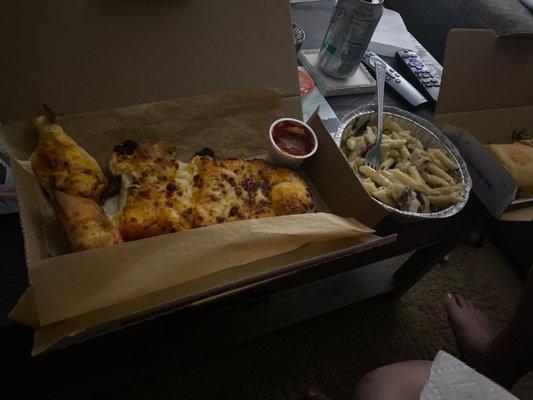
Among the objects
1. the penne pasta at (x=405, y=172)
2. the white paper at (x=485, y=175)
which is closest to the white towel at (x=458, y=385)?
the penne pasta at (x=405, y=172)

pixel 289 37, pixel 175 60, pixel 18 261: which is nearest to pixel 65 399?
pixel 18 261

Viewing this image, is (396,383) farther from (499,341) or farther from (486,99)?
(486,99)

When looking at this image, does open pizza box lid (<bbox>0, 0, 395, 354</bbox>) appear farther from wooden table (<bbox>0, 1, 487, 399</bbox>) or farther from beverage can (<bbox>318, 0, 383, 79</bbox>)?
beverage can (<bbox>318, 0, 383, 79</bbox>)

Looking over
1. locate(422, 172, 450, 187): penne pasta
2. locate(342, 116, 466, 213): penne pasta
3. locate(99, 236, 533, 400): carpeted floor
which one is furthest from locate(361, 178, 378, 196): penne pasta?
locate(99, 236, 533, 400): carpeted floor

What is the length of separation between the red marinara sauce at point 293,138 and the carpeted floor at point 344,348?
0.87 meters

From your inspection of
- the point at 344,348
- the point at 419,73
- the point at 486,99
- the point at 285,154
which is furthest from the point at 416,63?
the point at 344,348

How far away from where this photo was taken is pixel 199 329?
1.43 m

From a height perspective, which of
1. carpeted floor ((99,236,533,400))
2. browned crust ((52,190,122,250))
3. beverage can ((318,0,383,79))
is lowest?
carpeted floor ((99,236,533,400))

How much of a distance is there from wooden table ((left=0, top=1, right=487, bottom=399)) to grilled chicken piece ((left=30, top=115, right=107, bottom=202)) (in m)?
0.13

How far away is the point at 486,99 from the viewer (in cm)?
141

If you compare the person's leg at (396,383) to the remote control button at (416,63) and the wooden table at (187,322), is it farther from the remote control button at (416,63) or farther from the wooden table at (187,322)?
the remote control button at (416,63)

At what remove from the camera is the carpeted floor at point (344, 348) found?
4.77 ft

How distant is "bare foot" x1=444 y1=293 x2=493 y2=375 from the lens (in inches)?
60.5

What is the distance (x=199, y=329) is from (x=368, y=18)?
49.7 inches
